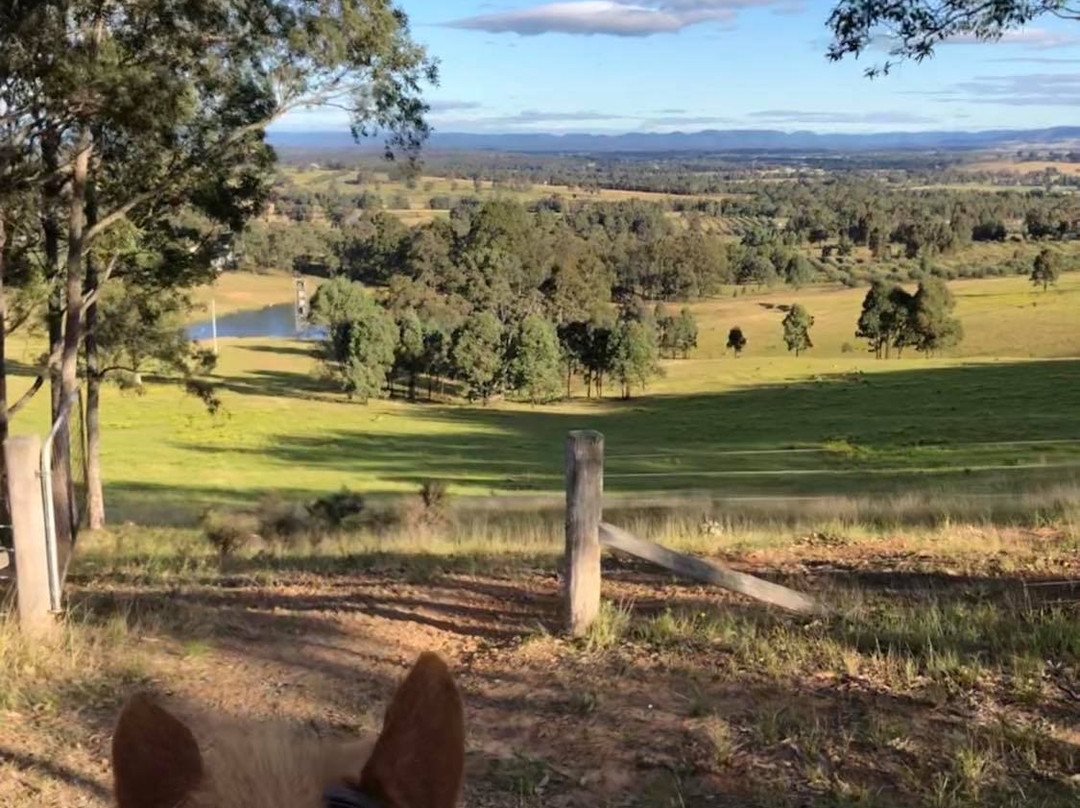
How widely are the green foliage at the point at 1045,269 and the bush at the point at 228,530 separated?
289ft

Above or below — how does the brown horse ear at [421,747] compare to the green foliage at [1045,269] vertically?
above

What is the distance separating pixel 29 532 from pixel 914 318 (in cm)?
7615

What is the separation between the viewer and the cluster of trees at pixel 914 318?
74438mm

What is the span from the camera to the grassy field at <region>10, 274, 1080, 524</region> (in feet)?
97.3

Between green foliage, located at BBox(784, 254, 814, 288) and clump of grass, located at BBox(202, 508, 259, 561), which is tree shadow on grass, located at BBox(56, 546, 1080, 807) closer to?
clump of grass, located at BBox(202, 508, 259, 561)

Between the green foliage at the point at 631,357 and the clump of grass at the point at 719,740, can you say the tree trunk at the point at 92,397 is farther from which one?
the green foliage at the point at 631,357

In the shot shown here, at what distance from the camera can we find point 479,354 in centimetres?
6600

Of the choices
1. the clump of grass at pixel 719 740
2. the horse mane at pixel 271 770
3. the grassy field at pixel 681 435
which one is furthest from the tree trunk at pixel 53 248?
the horse mane at pixel 271 770

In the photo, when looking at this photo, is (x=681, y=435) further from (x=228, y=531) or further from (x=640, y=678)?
(x=640, y=678)

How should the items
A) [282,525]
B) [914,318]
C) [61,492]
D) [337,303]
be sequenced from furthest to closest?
1. [914,318]
2. [337,303]
3. [282,525]
4. [61,492]

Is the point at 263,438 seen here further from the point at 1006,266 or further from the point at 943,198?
the point at 943,198

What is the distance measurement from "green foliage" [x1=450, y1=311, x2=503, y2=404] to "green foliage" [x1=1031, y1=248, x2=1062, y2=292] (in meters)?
54.9

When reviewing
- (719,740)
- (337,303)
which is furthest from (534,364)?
(719,740)

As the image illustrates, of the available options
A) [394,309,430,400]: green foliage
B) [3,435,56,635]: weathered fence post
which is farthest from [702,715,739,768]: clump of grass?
[394,309,430,400]: green foliage
